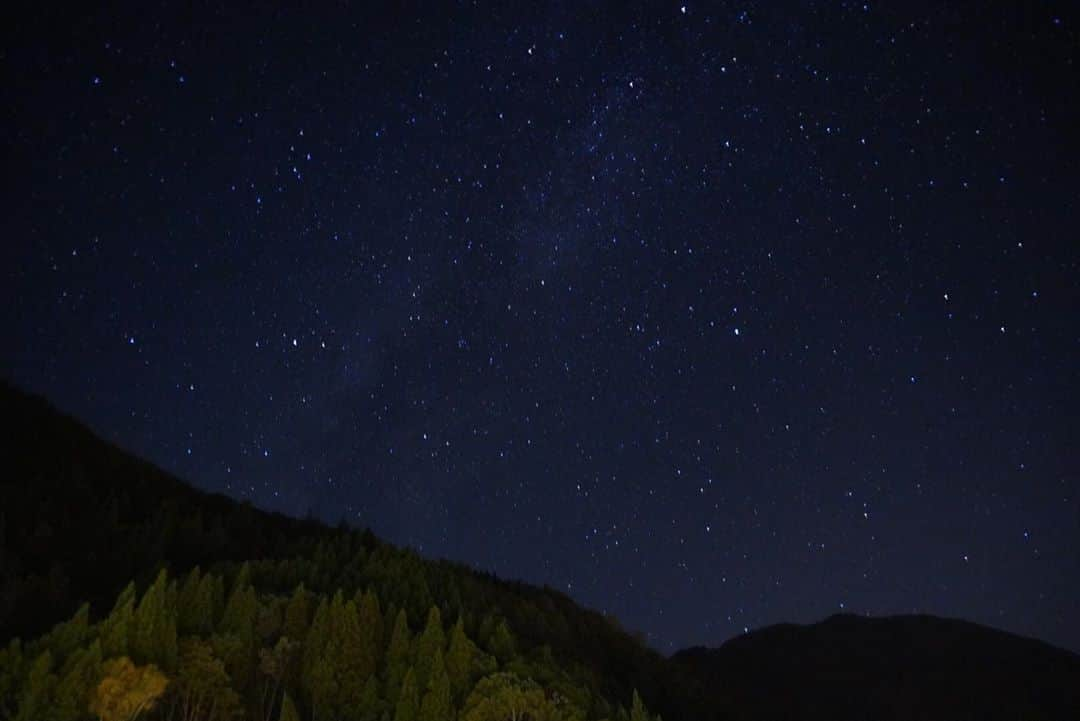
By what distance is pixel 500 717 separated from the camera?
558cm

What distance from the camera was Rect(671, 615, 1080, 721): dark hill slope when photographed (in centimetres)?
2180

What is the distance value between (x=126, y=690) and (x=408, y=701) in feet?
6.41

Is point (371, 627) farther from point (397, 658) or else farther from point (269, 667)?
point (269, 667)

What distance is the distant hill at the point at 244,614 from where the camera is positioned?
5.17 m

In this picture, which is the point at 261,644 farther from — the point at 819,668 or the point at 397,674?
the point at 819,668

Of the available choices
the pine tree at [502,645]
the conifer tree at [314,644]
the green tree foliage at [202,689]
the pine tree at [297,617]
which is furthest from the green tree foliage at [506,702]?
the green tree foliage at [202,689]

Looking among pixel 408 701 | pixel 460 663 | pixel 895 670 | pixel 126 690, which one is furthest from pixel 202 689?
pixel 895 670

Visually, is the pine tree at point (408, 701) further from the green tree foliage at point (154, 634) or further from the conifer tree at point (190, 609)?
the conifer tree at point (190, 609)

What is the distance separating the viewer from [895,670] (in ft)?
80.5

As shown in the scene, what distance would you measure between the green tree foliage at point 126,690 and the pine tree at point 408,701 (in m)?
1.66

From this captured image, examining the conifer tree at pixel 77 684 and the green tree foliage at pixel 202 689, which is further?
the green tree foliage at pixel 202 689

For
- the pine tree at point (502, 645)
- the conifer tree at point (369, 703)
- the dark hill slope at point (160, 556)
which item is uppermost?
the dark hill slope at point (160, 556)

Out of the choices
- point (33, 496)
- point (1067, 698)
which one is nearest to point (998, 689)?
point (1067, 698)

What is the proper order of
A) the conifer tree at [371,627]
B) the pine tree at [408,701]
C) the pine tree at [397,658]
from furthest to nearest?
1. the conifer tree at [371,627]
2. the pine tree at [397,658]
3. the pine tree at [408,701]
